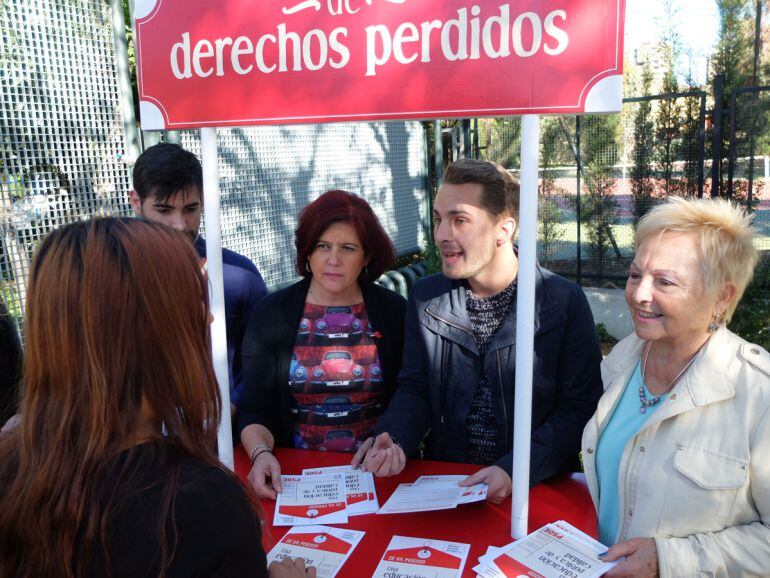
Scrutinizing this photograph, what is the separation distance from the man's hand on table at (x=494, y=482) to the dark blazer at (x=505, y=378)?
0.16m

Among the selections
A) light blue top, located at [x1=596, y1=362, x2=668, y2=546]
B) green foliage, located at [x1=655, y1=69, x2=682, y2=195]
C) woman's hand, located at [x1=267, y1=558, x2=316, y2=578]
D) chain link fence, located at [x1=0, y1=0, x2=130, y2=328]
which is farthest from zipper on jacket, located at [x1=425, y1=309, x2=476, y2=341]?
green foliage, located at [x1=655, y1=69, x2=682, y2=195]

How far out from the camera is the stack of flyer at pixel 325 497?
1.77m

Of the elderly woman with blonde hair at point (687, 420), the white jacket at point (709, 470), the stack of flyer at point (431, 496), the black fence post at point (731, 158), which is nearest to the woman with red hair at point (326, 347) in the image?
the stack of flyer at point (431, 496)

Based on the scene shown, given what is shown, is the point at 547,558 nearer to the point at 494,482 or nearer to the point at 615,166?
the point at 494,482

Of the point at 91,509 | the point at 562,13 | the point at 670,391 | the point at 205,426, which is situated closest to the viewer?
the point at 91,509

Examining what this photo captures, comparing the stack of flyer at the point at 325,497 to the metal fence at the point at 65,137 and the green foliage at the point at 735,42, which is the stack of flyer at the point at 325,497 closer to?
the metal fence at the point at 65,137

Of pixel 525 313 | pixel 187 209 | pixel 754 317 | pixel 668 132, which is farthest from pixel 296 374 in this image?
pixel 668 132

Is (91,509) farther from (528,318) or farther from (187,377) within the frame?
(528,318)

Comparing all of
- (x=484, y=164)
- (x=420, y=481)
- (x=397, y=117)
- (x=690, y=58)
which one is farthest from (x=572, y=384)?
(x=690, y=58)

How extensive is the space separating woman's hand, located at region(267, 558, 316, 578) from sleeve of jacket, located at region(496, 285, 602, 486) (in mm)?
868

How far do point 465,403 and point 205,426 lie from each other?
46.5 inches

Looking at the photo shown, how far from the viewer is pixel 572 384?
206cm

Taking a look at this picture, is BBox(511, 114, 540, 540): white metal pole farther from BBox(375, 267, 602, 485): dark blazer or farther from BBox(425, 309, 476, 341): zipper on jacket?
BBox(425, 309, 476, 341): zipper on jacket

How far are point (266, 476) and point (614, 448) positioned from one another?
1.06m
